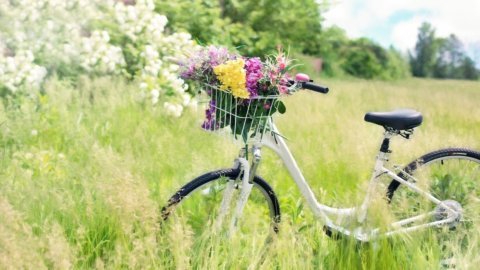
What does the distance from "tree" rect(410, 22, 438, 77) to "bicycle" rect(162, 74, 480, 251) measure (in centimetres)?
1649

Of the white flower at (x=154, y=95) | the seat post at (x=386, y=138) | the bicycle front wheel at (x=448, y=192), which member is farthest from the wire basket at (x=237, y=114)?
the white flower at (x=154, y=95)

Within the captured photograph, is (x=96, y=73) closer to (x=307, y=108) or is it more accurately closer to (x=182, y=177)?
(x=307, y=108)

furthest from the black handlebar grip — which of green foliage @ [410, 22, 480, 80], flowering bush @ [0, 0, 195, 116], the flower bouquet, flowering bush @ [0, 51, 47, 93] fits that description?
green foliage @ [410, 22, 480, 80]

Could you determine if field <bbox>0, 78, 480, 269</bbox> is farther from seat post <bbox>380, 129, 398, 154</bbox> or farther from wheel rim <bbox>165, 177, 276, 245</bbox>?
seat post <bbox>380, 129, 398, 154</bbox>

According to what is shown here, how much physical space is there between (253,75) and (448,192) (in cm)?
162

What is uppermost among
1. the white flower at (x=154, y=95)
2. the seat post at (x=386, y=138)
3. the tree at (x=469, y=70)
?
the seat post at (x=386, y=138)

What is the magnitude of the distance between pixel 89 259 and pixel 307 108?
5.26 m

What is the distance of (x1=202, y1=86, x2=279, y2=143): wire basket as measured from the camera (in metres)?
3.16

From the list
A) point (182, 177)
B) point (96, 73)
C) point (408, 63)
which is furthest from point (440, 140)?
point (408, 63)

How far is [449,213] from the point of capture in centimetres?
376

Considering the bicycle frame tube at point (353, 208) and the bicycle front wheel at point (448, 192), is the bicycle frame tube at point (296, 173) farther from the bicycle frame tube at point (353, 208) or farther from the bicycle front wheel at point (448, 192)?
the bicycle front wheel at point (448, 192)

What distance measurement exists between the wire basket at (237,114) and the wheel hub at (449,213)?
116cm

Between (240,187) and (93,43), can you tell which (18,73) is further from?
(240,187)

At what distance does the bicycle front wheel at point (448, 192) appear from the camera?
12.2 feet
